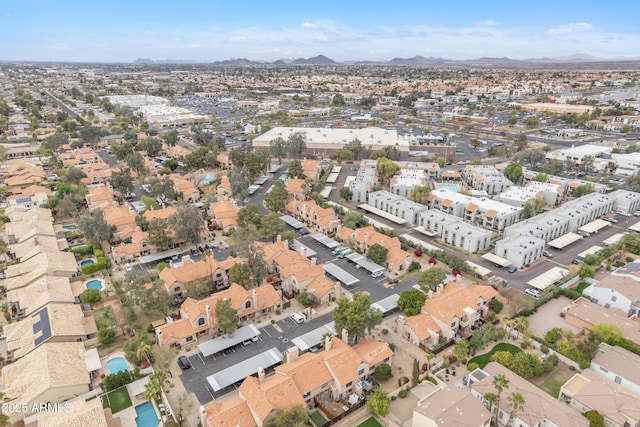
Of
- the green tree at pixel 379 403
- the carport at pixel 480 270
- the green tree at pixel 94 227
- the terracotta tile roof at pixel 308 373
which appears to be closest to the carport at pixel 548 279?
the carport at pixel 480 270

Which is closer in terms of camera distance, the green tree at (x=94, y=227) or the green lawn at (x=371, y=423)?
the green lawn at (x=371, y=423)

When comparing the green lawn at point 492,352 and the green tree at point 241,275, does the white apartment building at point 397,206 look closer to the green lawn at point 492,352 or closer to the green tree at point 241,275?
the green lawn at point 492,352

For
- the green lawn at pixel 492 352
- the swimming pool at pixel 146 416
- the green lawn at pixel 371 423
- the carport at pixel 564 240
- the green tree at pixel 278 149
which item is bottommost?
the swimming pool at pixel 146 416

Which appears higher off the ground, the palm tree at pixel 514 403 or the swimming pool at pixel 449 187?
the swimming pool at pixel 449 187

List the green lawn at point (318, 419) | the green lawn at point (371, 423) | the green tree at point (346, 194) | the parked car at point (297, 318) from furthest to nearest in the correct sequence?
the green tree at point (346, 194) < the parked car at point (297, 318) < the green lawn at point (371, 423) < the green lawn at point (318, 419)

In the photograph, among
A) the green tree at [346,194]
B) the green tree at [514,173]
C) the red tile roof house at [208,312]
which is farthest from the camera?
the green tree at [514,173]

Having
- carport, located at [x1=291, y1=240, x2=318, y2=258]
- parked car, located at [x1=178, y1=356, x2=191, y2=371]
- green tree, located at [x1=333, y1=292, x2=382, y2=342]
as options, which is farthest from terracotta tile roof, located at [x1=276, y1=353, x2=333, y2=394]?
carport, located at [x1=291, y1=240, x2=318, y2=258]

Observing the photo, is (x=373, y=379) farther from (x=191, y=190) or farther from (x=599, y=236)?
(x=191, y=190)
